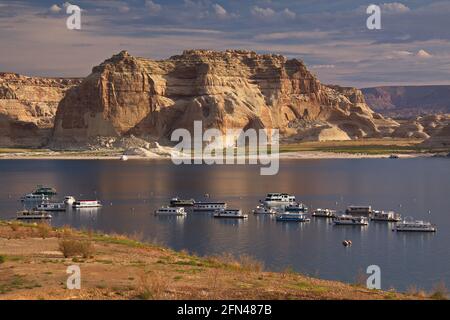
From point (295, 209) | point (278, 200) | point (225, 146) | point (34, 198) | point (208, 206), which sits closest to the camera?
point (295, 209)

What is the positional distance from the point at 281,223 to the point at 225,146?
121743 mm

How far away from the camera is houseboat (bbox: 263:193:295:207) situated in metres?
74.4

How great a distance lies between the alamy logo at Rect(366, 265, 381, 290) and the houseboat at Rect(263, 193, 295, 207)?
107 ft

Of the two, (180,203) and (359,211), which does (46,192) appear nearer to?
(180,203)

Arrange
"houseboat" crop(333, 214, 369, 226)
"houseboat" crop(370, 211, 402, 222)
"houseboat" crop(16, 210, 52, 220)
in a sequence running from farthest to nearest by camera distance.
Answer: "houseboat" crop(16, 210, 52, 220), "houseboat" crop(370, 211, 402, 222), "houseboat" crop(333, 214, 369, 226)

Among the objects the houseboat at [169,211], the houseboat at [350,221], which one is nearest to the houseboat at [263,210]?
the houseboat at [169,211]

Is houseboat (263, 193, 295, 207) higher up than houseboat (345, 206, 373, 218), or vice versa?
houseboat (263, 193, 295, 207)

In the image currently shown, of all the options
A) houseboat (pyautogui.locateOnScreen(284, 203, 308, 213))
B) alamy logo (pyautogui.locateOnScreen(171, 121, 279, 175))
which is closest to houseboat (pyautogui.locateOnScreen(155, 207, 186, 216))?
houseboat (pyautogui.locateOnScreen(284, 203, 308, 213))

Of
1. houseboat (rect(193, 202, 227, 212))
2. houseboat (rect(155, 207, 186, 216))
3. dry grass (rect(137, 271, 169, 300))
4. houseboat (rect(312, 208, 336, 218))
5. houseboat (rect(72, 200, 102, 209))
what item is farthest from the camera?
houseboat (rect(72, 200, 102, 209))

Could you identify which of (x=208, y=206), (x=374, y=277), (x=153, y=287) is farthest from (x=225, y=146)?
(x=153, y=287)

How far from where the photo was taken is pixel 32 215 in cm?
6556

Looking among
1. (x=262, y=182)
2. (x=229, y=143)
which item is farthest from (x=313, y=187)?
(x=229, y=143)

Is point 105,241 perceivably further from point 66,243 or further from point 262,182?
point 262,182

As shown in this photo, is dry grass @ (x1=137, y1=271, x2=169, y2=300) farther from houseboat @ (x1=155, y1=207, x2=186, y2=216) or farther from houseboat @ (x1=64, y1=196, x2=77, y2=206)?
houseboat @ (x1=64, y1=196, x2=77, y2=206)
